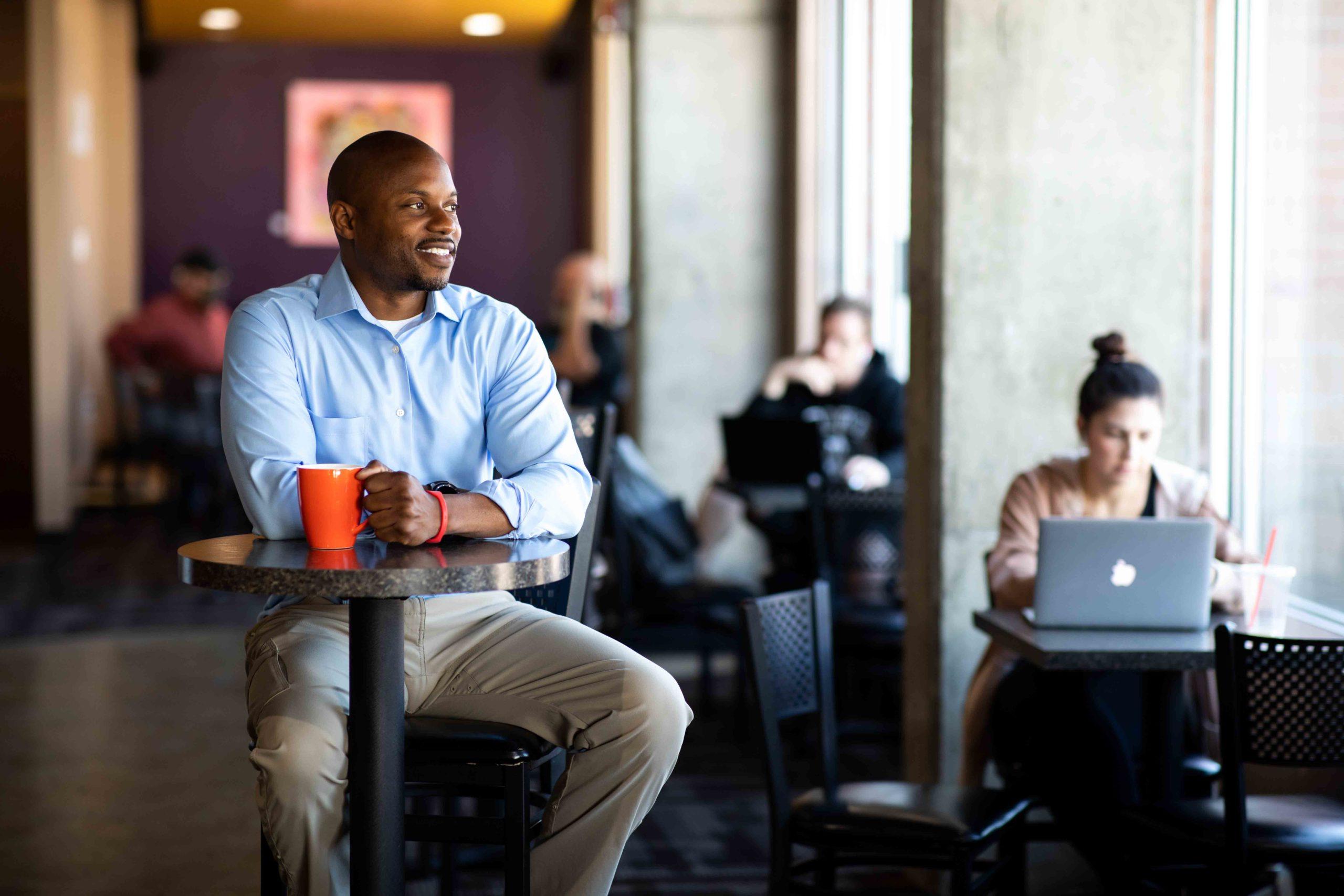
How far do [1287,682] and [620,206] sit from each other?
928 centimetres

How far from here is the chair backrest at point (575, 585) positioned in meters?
2.56

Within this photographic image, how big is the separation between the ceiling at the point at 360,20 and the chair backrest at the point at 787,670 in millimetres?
9286

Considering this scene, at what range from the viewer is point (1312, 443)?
3283 millimetres

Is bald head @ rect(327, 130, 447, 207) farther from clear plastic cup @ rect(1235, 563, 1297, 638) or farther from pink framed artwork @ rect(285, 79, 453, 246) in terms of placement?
pink framed artwork @ rect(285, 79, 453, 246)

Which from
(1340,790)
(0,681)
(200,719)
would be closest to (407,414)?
(1340,790)

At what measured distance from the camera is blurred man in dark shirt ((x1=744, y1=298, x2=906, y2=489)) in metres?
5.12

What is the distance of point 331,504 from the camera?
6.29 ft

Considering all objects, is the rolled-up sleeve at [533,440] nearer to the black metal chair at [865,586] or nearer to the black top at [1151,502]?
the black top at [1151,502]

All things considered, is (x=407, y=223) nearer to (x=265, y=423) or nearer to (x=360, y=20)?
(x=265, y=423)

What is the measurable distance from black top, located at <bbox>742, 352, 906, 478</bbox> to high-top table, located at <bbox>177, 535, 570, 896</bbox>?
10.1 feet

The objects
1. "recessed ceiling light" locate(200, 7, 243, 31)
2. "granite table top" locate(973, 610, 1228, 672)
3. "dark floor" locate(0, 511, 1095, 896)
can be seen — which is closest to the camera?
"granite table top" locate(973, 610, 1228, 672)

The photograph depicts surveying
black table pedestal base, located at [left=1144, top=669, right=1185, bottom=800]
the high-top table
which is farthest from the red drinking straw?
the high-top table

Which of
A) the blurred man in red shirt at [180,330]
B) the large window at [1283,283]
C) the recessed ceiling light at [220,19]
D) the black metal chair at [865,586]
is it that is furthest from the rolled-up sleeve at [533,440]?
the recessed ceiling light at [220,19]

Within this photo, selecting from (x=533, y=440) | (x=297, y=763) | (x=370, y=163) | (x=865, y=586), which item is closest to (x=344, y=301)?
(x=370, y=163)
